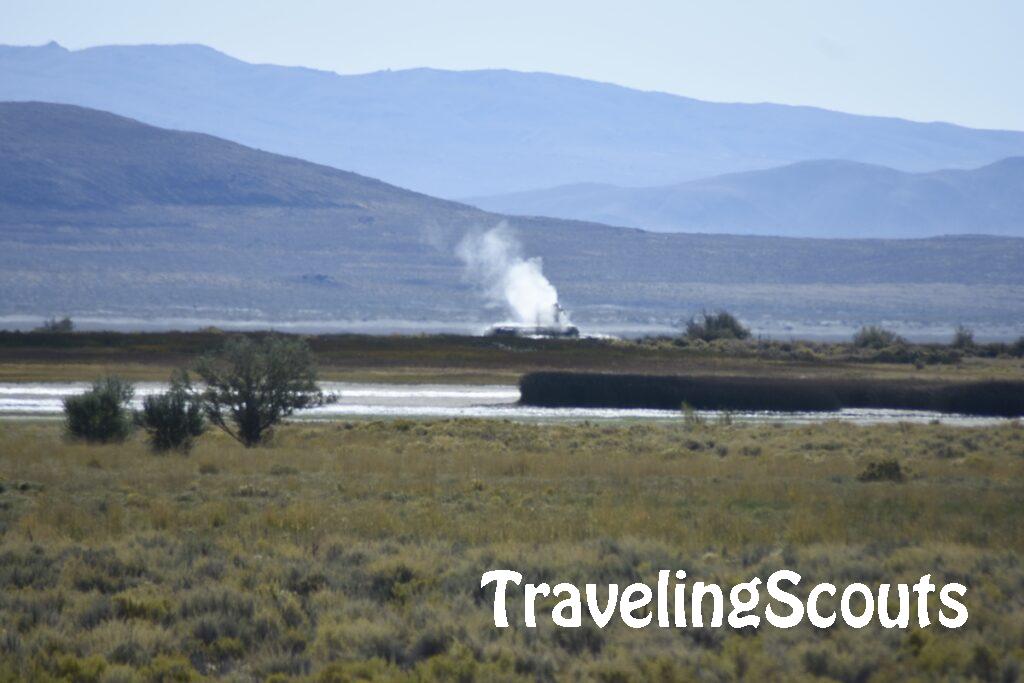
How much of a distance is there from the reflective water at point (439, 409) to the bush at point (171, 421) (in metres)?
9.42

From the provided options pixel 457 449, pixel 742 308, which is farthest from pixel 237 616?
pixel 742 308

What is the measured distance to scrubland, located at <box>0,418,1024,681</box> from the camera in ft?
32.7

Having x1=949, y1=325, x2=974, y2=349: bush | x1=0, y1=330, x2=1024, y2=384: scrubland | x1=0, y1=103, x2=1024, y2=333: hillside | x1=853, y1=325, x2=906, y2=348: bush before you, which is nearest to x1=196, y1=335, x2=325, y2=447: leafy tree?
x1=0, y1=330, x2=1024, y2=384: scrubland

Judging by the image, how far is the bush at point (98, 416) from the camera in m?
27.2

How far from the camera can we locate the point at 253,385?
97.7 ft

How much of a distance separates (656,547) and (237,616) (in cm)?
423

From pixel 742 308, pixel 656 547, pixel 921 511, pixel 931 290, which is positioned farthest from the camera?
pixel 931 290

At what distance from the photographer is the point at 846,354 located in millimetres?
72875

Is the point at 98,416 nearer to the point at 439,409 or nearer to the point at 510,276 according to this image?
the point at 439,409

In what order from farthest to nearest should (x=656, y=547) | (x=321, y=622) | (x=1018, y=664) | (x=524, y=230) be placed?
(x=524, y=230), (x=656, y=547), (x=321, y=622), (x=1018, y=664)

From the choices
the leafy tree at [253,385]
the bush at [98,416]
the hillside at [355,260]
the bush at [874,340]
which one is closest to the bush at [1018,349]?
the bush at [874,340]

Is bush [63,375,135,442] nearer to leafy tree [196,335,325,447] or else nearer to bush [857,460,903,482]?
leafy tree [196,335,325,447]

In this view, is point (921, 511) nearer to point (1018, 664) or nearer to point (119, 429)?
point (1018, 664)

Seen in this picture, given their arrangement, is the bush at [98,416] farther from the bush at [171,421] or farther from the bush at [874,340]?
the bush at [874,340]
